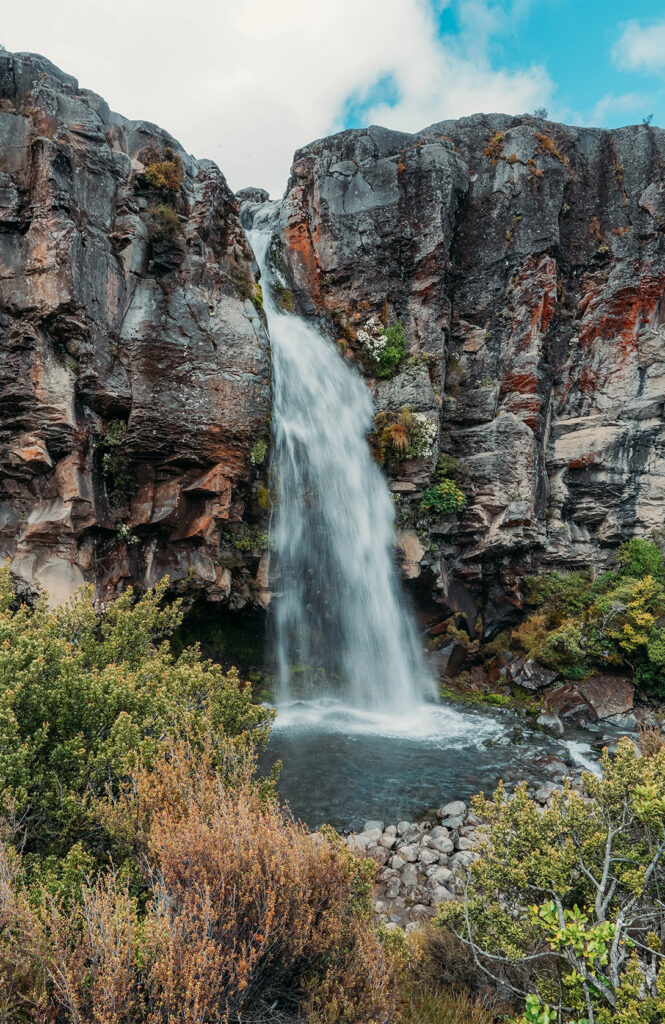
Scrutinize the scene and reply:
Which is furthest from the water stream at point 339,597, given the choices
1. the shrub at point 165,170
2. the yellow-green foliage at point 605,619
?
the shrub at point 165,170

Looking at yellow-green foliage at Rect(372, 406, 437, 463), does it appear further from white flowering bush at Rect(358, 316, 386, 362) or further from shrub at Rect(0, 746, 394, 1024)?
shrub at Rect(0, 746, 394, 1024)

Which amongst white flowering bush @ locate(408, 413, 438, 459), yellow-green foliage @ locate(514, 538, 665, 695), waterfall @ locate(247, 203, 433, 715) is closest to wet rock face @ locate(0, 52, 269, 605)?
waterfall @ locate(247, 203, 433, 715)

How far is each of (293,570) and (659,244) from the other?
16508 millimetres

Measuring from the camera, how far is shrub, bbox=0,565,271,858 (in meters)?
4.66

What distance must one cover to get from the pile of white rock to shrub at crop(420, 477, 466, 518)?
919 cm

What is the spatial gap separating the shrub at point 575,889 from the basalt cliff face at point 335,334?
378 inches

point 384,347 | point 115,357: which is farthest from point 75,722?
point 384,347

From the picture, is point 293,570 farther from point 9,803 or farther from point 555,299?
point 555,299

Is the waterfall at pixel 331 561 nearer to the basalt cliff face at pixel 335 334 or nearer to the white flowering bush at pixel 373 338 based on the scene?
the basalt cliff face at pixel 335 334

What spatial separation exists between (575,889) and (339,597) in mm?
11255

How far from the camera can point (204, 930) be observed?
3133 millimetres

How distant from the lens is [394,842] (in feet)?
27.2

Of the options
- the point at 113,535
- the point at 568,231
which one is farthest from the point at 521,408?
the point at 113,535

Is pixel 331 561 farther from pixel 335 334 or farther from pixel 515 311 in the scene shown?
pixel 515 311
